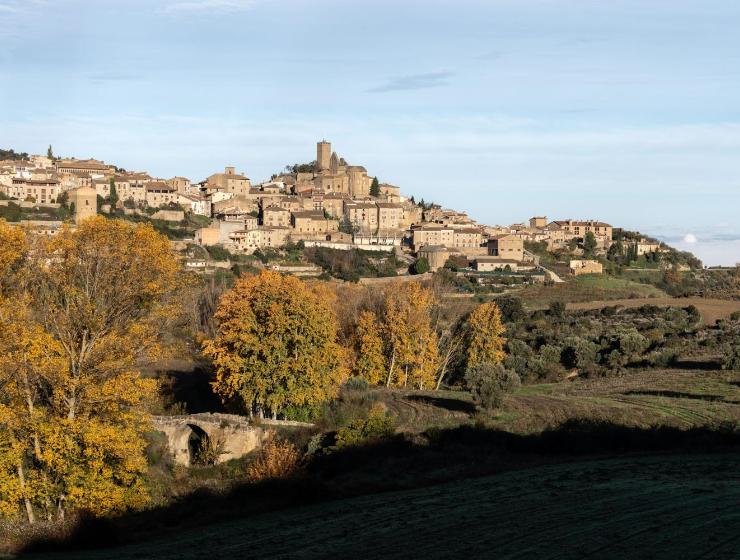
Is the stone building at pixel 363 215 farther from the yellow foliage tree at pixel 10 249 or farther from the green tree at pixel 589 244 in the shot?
the yellow foliage tree at pixel 10 249

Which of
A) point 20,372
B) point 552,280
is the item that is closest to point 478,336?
point 20,372

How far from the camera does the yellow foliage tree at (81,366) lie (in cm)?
1611

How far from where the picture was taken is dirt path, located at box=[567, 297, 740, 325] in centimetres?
5192

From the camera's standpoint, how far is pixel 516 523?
13.3 meters

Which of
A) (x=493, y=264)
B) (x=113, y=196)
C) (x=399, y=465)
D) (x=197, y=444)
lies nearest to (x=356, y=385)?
(x=197, y=444)

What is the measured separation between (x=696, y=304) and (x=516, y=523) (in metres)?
46.4

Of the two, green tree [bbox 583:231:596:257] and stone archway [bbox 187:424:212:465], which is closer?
stone archway [bbox 187:424:212:465]

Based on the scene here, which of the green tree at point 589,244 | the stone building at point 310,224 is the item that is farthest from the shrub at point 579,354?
the green tree at point 589,244

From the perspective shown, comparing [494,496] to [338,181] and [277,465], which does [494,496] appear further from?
[338,181]

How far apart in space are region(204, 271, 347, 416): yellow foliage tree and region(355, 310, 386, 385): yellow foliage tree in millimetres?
7636

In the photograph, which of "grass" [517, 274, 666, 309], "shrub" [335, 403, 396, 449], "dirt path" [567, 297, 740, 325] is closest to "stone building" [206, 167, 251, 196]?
"grass" [517, 274, 666, 309]

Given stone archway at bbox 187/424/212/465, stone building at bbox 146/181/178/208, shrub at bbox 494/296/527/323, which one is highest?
stone building at bbox 146/181/178/208

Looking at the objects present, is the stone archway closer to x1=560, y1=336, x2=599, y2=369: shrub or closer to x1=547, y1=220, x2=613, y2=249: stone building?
x1=560, y1=336, x2=599, y2=369: shrub

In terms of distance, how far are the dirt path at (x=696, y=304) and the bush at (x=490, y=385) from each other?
27.1 metres
